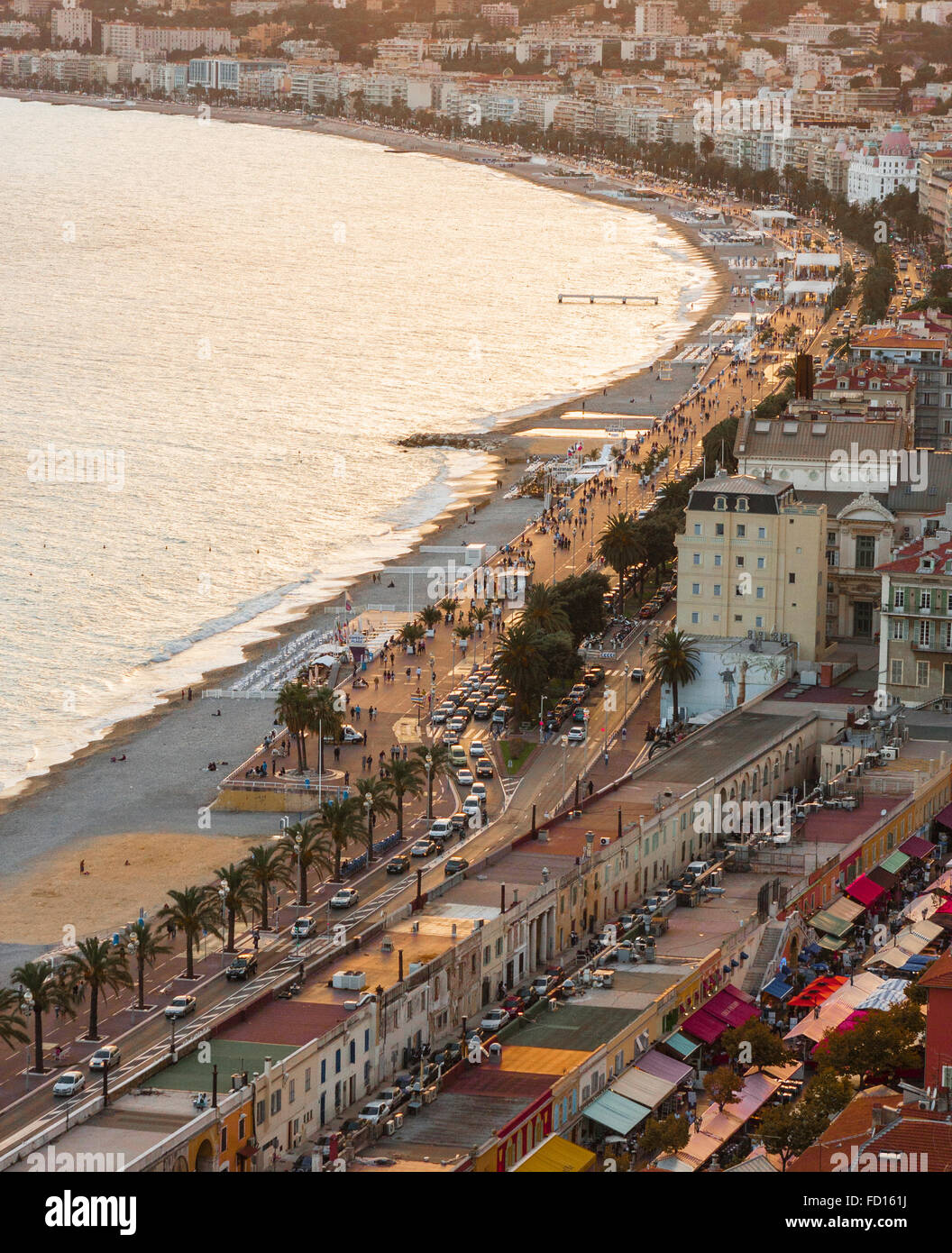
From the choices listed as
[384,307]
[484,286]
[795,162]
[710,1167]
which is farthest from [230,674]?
[795,162]

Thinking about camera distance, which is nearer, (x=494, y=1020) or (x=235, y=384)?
(x=494, y=1020)

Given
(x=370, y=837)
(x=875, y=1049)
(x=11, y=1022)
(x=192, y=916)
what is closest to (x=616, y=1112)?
(x=875, y=1049)

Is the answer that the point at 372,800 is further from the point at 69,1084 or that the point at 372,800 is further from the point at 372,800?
the point at 69,1084

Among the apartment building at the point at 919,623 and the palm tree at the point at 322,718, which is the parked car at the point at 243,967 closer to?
the palm tree at the point at 322,718

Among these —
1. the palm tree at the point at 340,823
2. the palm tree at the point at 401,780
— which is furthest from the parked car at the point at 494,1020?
the palm tree at the point at 401,780

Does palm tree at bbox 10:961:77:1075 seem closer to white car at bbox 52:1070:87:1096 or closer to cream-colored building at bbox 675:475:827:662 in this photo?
white car at bbox 52:1070:87:1096

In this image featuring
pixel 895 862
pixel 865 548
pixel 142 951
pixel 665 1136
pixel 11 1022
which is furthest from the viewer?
pixel 865 548
